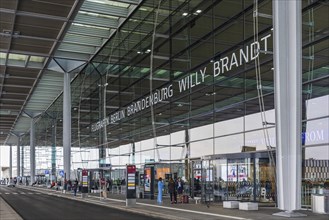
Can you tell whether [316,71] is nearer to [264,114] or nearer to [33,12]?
[264,114]

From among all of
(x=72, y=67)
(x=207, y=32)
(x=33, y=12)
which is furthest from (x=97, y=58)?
(x=207, y=32)

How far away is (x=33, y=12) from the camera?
3172 cm

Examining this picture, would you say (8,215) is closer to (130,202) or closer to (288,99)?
(130,202)

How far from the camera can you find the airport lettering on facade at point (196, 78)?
75.3ft

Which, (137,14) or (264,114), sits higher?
(137,14)

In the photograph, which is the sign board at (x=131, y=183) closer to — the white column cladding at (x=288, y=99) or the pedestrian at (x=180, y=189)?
the pedestrian at (x=180, y=189)

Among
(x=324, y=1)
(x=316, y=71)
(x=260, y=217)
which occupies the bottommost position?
(x=260, y=217)

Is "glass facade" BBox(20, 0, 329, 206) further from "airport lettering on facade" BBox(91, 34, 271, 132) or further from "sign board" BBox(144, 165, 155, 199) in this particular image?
"sign board" BBox(144, 165, 155, 199)

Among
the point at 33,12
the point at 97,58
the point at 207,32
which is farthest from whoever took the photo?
the point at 97,58

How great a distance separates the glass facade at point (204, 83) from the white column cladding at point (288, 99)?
2.43 meters

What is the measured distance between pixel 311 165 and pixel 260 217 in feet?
14.7

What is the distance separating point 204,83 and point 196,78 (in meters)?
1.03

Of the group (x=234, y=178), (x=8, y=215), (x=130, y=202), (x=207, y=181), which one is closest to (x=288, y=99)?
(x=234, y=178)

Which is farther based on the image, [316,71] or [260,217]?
[316,71]
